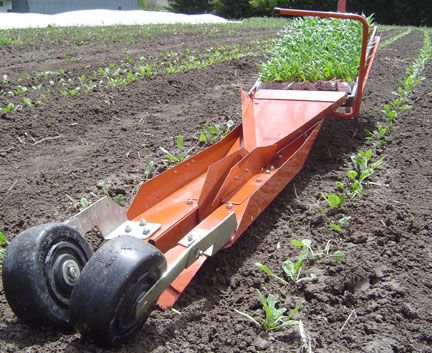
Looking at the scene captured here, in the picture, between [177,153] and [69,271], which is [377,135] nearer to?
[177,153]

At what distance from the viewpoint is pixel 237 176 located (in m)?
A: 2.75

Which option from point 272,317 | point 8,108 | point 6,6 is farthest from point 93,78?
point 6,6

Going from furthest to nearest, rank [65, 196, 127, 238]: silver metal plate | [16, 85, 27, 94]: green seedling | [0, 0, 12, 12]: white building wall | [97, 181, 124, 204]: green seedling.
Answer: [0, 0, 12, 12]: white building wall < [16, 85, 27, 94]: green seedling < [97, 181, 124, 204]: green seedling < [65, 196, 127, 238]: silver metal plate

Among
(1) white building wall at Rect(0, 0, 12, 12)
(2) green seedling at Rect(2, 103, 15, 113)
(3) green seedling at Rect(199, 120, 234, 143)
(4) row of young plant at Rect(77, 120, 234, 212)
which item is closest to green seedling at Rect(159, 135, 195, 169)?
(4) row of young plant at Rect(77, 120, 234, 212)

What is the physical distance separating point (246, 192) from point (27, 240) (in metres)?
1.32

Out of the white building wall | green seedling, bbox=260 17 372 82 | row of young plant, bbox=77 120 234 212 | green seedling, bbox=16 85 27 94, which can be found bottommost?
row of young plant, bbox=77 120 234 212

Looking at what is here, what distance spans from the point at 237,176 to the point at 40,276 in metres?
1.36

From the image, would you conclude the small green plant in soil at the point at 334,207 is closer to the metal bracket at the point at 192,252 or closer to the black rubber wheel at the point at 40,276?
the metal bracket at the point at 192,252

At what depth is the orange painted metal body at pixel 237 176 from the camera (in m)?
2.29

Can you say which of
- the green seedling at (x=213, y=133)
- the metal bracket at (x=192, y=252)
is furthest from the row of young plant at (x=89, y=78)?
the metal bracket at (x=192, y=252)

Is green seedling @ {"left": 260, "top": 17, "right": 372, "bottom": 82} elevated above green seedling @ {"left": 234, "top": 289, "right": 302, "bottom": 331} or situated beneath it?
elevated above

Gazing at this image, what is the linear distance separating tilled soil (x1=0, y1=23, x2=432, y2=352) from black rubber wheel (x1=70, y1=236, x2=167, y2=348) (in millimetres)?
155

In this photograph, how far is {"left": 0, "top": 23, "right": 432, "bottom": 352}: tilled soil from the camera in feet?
6.44

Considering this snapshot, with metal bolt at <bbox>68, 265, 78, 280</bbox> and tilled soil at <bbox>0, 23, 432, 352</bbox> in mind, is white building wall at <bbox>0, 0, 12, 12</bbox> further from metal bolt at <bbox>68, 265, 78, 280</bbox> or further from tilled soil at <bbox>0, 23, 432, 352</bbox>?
metal bolt at <bbox>68, 265, 78, 280</bbox>
